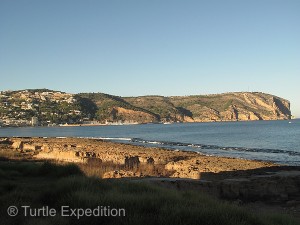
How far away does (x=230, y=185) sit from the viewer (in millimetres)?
15055

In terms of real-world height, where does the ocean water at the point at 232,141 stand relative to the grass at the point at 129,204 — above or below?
below

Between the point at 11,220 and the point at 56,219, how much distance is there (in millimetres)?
893

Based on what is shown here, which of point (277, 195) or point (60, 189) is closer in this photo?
point (60, 189)

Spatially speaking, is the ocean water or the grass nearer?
the grass

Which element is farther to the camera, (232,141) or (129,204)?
(232,141)

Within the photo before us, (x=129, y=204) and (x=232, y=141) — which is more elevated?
(x=129, y=204)

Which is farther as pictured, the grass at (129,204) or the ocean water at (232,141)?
the ocean water at (232,141)

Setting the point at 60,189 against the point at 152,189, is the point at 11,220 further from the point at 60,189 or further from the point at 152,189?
the point at 152,189

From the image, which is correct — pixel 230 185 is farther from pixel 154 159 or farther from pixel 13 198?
pixel 154 159

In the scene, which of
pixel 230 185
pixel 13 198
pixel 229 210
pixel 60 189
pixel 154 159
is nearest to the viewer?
pixel 229 210

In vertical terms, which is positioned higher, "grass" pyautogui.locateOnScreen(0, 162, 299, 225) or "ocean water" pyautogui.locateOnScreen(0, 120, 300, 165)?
"grass" pyautogui.locateOnScreen(0, 162, 299, 225)

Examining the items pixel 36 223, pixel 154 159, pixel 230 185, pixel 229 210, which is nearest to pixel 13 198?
pixel 36 223

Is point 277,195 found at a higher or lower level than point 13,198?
lower

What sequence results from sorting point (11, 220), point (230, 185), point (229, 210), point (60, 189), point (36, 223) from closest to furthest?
point (36, 223)
point (11, 220)
point (229, 210)
point (60, 189)
point (230, 185)
